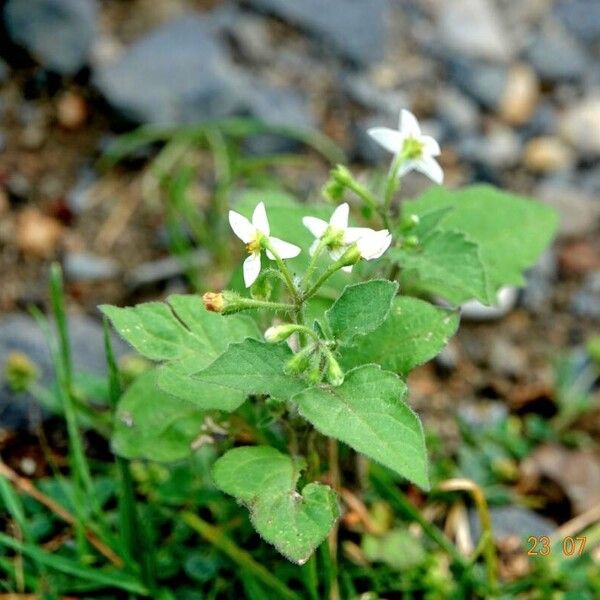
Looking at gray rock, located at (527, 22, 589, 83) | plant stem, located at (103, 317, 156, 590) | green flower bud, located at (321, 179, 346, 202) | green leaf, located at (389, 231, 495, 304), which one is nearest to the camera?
green leaf, located at (389, 231, 495, 304)

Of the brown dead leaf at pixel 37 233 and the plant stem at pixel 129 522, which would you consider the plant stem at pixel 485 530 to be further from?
the brown dead leaf at pixel 37 233

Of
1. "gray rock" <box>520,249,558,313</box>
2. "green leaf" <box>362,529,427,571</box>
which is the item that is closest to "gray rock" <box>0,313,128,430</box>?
"green leaf" <box>362,529,427,571</box>

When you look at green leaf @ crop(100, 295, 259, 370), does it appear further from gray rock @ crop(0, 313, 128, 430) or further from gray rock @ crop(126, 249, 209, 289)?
gray rock @ crop(126, 249, 209, 289)

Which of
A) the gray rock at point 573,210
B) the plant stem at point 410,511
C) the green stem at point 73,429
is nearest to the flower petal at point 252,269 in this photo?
the green stem at point 73,429

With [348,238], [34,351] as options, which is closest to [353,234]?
[348,238]

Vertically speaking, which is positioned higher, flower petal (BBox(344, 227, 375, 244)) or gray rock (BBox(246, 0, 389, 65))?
flower petal (BBox(344, 227, 375, 244))
